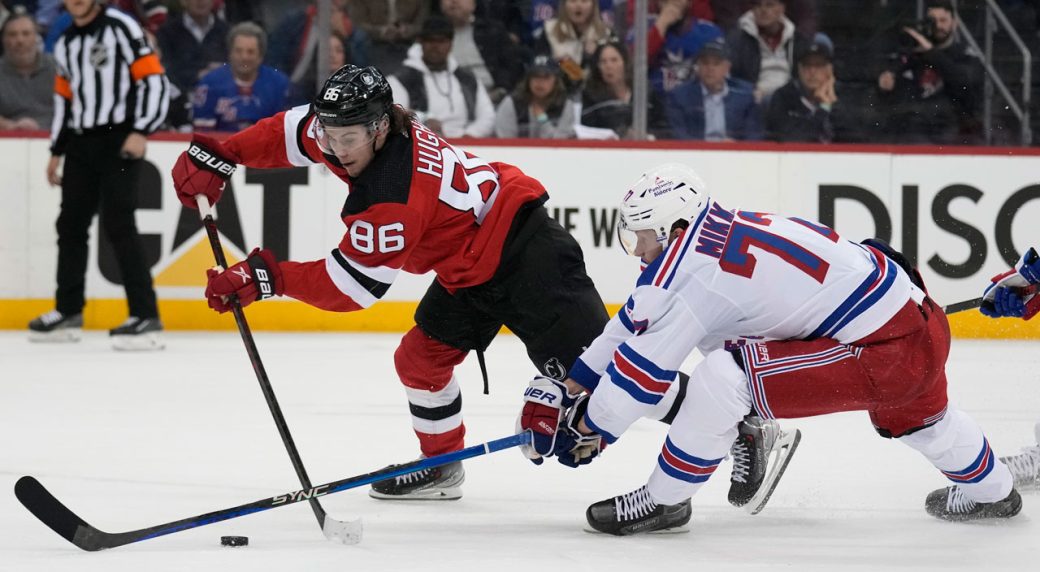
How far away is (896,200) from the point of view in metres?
6.86

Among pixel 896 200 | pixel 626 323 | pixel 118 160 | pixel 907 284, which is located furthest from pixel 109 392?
pixel 896 200

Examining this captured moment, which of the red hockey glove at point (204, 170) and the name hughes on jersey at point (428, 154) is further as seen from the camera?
the red hockey glove at point (204, 170)

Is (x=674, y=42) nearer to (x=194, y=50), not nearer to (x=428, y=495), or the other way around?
(x=194, y=50)

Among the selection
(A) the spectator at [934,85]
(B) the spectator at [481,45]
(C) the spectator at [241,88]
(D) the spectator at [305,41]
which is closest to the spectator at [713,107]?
(A) the spectator at [934,85]

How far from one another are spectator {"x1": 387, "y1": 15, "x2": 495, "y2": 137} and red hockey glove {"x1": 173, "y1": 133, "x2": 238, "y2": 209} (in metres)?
3.34

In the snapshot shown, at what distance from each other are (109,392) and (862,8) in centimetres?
408

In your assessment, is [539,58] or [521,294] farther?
[539,58]

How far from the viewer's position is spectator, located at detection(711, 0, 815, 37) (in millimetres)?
7020

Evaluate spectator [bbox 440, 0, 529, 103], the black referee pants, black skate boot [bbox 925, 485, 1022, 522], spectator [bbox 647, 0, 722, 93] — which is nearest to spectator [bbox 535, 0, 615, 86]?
spectator [bbox 440, 0, 529, 103]

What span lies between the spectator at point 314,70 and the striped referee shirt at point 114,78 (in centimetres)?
81

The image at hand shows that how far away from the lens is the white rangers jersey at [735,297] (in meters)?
2.88

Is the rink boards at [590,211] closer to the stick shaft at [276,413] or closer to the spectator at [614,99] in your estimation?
the spectator at [614,99]

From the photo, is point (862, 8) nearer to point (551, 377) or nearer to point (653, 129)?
point (653, 129)

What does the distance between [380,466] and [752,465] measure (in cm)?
109
